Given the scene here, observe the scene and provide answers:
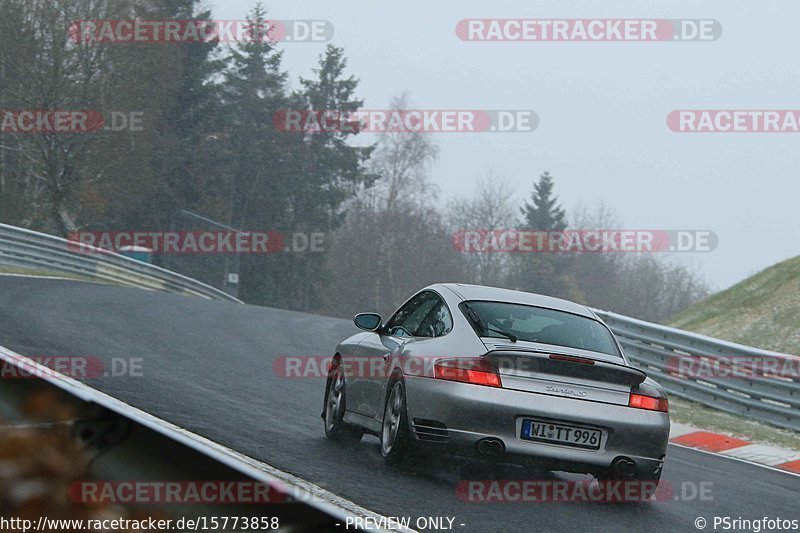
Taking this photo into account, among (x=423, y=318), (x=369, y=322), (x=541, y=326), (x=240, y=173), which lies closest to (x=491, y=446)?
(x=541, y=326)

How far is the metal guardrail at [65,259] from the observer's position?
2641 centimetres

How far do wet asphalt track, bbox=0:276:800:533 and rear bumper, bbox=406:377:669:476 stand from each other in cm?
30

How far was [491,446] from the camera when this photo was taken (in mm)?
6605

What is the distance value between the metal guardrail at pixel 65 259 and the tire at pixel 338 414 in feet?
60.4

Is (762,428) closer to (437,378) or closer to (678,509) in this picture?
(678,509)

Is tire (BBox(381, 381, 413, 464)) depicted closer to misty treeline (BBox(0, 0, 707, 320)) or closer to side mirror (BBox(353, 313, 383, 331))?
side mirror (BBox(353, 313, 383, 331))

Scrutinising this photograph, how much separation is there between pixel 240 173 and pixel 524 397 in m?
59.5

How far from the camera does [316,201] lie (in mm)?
66688

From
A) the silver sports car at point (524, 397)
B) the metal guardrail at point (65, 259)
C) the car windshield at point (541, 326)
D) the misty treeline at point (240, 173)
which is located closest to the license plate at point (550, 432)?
the silver sports car at point (524, 397)

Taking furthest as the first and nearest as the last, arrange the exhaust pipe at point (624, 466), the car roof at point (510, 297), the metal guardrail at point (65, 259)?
1. the metal guardrail at point (65, 259)
2. the car roof at point (510, 297)
3. the exhaust pipe at point (624, 466)

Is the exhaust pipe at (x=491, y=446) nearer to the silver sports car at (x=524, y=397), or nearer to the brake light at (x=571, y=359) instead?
the silver sports car at (x=524, y=397)

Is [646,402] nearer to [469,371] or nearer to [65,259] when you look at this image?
[469,371]

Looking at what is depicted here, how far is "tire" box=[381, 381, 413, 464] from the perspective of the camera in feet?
23.0

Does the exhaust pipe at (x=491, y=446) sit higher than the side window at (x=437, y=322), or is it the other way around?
the side window at (x=437, y=322)
